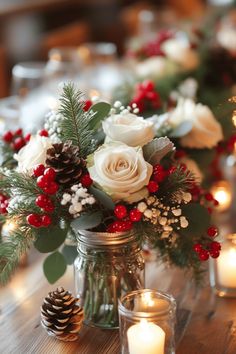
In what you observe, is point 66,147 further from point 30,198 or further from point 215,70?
point 215,70

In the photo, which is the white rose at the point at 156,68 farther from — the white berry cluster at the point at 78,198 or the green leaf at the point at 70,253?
the white berry cluster at the point at 78,198

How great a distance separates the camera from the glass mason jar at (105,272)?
1.04 metres

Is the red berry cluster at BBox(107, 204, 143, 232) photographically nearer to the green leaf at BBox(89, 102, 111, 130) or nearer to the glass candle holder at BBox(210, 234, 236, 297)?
the green leaf at BBox(89, 102, 111, 130)

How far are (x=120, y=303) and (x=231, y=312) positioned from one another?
11.6 inches

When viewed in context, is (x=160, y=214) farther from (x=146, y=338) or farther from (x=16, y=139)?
(x=16, y=139)

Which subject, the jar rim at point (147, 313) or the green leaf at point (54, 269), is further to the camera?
the green leaf at point (54, 269)

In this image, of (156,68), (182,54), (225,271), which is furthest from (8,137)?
(182,54)

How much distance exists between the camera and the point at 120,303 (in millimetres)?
954

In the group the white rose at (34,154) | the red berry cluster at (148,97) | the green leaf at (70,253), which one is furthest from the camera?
the red berry cluster at (148,97)

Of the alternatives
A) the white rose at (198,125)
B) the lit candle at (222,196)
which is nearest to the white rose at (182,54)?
the lit candle at (222,196)

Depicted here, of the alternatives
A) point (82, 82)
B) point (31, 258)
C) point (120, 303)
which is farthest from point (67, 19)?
point (120, 303)

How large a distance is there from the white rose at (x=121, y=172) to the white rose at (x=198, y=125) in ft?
1.24

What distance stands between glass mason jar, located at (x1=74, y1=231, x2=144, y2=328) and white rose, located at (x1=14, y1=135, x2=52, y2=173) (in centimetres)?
14

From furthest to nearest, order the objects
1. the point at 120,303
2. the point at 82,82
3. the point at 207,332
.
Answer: the point at 82,82 → the point at 207,332 → the point at 120,303
